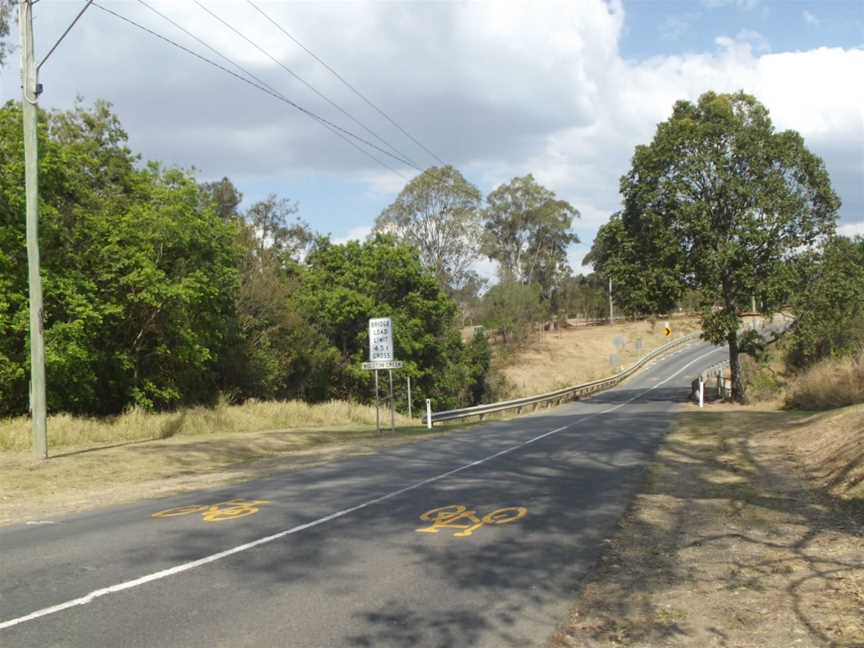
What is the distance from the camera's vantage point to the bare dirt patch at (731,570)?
526cm

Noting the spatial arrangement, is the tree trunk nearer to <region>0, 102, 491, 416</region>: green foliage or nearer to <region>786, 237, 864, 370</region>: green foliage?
<region>786, 237, 864, 370</region>: green foliage

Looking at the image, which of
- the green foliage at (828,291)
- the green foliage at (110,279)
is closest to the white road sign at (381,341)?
the green foliage at (110,279)

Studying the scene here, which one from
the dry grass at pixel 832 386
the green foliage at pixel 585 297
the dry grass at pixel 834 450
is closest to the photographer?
the dry grass at pixel 834 450

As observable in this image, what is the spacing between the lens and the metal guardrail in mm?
32719

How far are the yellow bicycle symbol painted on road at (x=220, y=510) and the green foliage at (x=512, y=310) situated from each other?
2495 inches

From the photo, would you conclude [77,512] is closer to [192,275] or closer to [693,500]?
[693,500]

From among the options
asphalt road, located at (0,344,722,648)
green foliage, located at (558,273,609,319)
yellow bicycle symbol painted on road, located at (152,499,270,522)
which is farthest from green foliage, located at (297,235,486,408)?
green foliage, located at (558,273,609,319)

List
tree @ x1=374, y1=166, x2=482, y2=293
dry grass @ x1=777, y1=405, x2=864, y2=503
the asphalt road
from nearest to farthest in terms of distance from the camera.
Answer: the asphalt road, dry grass @ x1=777, y1=405, x2=864, y2=503, tree @ x1=374, y1=166, x2=482, y2=293

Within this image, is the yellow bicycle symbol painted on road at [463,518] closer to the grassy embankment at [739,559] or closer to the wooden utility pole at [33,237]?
the grassy embankment at [739,559]

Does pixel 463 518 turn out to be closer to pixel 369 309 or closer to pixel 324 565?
pixel 324 565

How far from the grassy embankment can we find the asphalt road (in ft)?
1.27

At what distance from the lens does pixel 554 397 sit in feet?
155

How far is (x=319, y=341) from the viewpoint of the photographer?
133 ft

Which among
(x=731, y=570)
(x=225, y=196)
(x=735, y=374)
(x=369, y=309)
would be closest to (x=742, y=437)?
(x=731, y=570)
